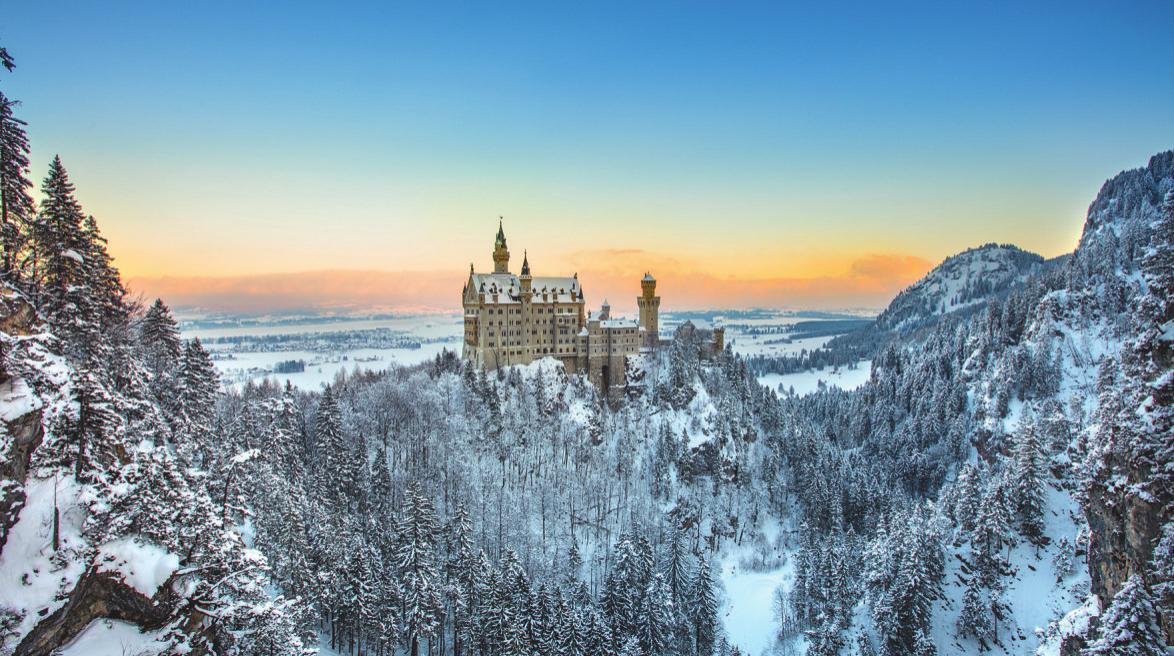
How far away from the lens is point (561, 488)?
93.4 m

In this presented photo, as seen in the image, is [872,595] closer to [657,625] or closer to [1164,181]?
[657,625]

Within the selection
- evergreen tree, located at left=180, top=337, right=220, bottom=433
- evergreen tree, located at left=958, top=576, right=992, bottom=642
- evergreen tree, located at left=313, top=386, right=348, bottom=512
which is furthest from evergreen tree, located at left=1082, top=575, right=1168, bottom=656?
evergreen tree, located at left=313, top=386, right=348, bottom=512

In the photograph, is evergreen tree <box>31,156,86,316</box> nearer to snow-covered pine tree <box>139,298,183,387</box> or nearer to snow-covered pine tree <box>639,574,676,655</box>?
snow-covered pine tree <box>139,298,183,387</box>

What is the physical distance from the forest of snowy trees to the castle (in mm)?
4186

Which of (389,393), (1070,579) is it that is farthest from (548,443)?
(1070,579)

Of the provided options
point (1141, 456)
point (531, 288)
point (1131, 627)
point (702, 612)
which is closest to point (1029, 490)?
point (702, 612)

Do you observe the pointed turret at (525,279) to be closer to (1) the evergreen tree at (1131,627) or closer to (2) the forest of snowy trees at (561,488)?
(2) the forest of snowy trees at (561,488)

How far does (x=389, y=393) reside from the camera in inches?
3580

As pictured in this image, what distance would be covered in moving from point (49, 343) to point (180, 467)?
1243cm

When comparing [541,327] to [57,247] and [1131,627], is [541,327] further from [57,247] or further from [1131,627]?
[1131,627]

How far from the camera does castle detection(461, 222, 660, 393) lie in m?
101

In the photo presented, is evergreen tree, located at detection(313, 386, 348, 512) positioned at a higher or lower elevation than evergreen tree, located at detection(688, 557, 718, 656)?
higher

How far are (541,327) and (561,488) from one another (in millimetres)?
29593

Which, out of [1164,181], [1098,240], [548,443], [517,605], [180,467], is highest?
[1164,181]
